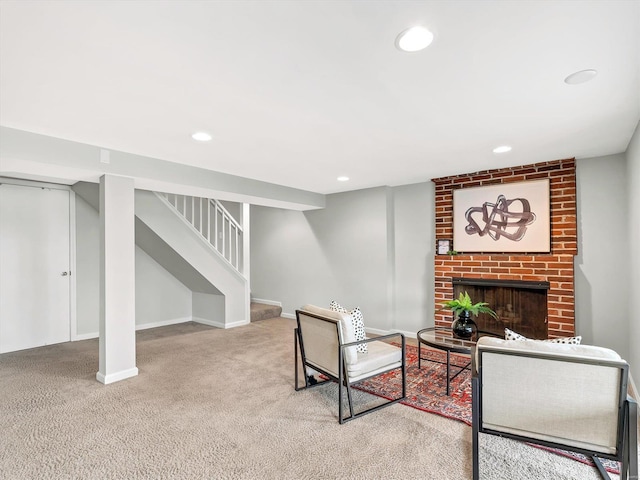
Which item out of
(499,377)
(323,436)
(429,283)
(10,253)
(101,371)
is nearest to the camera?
(499,377)

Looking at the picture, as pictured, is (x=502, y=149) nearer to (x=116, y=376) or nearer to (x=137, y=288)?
(x=116, y=376)

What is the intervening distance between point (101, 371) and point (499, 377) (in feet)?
11.9

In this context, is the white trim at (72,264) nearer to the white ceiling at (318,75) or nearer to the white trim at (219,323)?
the white trim at (219,323)

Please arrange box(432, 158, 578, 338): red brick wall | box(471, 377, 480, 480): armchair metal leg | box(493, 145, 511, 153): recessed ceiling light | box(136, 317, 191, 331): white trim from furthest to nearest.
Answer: box(136, 317, 191, 331): white trim → box(432, 158, 578, 338): red brick wall → box(493, 145, 511, 153): recessed ceiling light → box(471, 377, 480, 480): armchair metal leg

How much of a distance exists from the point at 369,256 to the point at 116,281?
11.6 ft

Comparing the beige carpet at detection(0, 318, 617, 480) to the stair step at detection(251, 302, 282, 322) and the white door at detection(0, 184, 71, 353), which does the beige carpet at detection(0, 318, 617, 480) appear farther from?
the stair step at detection(251, 302, 282, 322)

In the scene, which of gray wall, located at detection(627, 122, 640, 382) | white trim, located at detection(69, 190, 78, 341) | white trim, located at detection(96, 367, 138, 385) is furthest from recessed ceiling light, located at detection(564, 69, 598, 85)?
white trim, located at detection(69, 190, 78, 341)

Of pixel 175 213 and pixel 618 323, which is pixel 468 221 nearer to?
pixel 618 323

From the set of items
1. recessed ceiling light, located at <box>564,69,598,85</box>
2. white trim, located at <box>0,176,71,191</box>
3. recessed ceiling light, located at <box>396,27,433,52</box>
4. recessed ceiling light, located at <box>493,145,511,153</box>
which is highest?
recessed ceiling light, located at <box>396,27,433,52</box>

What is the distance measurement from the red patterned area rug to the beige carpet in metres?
0.13

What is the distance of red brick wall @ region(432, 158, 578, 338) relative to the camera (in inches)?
150

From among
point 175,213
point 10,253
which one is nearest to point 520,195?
point 175,213

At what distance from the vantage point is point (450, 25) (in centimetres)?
153

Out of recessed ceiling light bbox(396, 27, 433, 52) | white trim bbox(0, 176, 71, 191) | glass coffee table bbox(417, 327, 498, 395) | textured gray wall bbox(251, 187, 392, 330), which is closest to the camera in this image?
recessed ceiling light bbox(396, 27, 433, 52)
